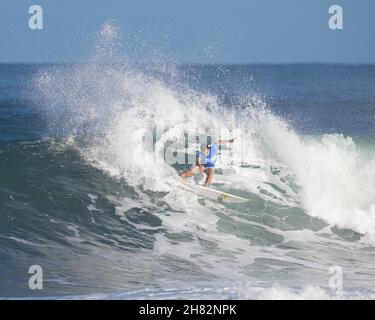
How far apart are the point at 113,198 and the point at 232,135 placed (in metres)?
4.90

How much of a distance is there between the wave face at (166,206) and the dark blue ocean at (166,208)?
0.11 ft

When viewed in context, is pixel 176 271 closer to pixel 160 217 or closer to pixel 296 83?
pixel 160 217

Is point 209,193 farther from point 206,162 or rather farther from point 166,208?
point 166,208

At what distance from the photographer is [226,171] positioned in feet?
51.2

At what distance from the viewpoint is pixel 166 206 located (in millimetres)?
13414

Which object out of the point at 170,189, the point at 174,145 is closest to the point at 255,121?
the point at 174,145

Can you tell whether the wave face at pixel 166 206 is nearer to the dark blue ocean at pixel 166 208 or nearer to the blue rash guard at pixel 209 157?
the dark blue ocean at pixel 166 208

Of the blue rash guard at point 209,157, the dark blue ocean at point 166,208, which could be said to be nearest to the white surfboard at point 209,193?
the dark blue ocean at point 166,208

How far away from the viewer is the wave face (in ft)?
34.0

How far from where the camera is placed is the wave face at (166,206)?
10353 mm

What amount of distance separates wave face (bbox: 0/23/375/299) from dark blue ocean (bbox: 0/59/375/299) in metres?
0.03

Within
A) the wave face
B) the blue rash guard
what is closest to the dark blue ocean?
the wave face

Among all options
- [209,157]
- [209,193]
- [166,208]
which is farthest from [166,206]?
[209,157]

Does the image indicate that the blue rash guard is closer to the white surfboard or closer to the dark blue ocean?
the white surfboard
